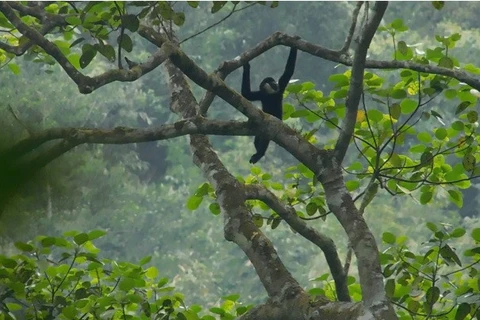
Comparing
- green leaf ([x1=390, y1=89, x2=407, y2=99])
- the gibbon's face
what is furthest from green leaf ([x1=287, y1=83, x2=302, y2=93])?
the gibbon's face

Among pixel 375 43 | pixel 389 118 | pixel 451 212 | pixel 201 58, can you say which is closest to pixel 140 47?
pixel 201 58

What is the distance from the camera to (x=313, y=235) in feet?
9.29

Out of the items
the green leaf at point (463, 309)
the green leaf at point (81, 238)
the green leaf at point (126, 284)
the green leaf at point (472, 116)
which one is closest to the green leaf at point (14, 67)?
the green leaf at point (81, 238)

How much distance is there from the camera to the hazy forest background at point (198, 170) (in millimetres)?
12008

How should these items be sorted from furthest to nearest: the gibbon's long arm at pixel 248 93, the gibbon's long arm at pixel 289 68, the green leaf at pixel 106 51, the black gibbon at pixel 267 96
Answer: the gibbon's long arm at pixel 248 93
the black gibbon at pixel 267 96
the gibbon's long arm at pixel 289 68
the green leaf at pixel 106 51

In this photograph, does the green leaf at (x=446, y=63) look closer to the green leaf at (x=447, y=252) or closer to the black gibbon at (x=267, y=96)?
the green leaf at (x=447, y=252)

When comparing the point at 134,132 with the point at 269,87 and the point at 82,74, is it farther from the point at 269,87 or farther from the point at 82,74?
the point at 269,87

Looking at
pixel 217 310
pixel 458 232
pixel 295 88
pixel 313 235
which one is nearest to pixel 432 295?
pixel 458 232

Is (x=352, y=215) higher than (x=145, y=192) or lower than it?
lower

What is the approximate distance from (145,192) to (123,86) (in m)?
1.63

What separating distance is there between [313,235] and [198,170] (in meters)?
10.7

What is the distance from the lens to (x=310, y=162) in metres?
2.70

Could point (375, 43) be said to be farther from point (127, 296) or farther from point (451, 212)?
point (127, 296)

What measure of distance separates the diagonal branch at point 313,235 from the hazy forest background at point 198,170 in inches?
294
